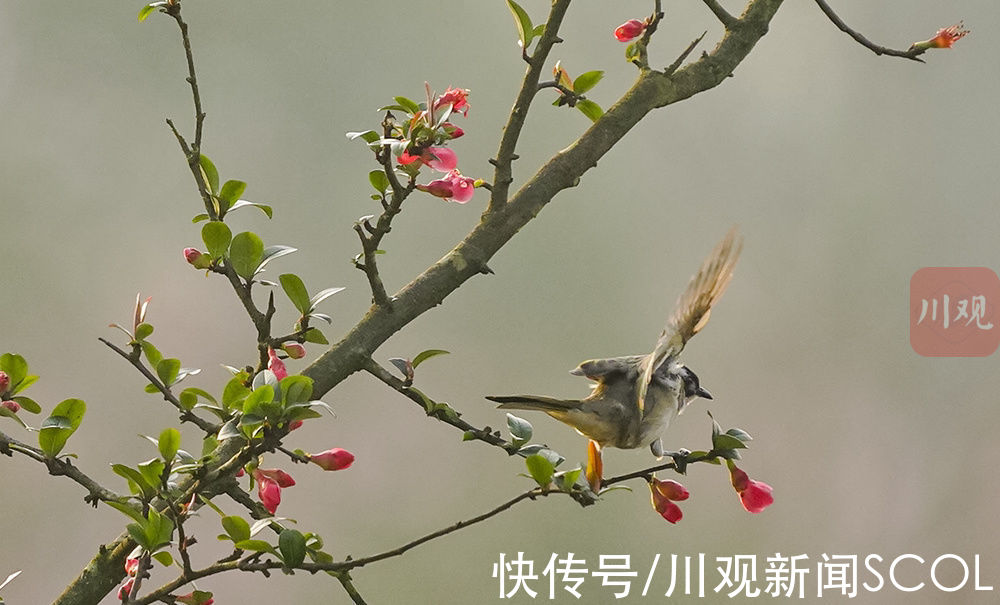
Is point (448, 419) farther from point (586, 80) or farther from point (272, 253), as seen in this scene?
point (586, 80)

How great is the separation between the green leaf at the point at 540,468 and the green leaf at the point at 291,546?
0.20m

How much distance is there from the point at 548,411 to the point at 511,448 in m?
0.14

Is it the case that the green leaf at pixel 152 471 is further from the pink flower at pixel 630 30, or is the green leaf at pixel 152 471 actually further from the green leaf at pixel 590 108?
the pink flower at pixel 630 30

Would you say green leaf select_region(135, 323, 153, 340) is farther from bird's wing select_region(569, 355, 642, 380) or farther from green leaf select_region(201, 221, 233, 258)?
bird's wing select_region(569, 355, 642, 380)

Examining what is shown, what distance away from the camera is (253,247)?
2.72 feet

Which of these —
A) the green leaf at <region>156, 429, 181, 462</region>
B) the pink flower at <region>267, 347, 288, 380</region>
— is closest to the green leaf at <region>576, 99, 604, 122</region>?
the pink flower at <region>267, 347, 288, 380</region>

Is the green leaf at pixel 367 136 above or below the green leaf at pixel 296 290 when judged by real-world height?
above

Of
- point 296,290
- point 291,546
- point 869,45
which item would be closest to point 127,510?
point 291,546

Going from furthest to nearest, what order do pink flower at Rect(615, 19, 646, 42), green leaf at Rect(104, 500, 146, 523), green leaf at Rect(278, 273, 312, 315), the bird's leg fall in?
pink flower at Rect(615, 19, 646, 42)
the bird's leg
green leaf at Rect(278, 273, 312, 315)
green leaf at Rect(104, 500, 146, 523)

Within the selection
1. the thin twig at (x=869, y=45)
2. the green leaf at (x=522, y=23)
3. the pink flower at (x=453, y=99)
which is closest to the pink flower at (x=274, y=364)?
the pink flower at (x=453, y=99)

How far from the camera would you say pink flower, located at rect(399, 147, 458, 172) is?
830 millimetres

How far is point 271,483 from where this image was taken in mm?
894

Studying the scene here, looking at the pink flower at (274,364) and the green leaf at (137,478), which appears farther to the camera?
the pink flower at (274,364)

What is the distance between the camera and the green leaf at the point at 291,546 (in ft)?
2.46
